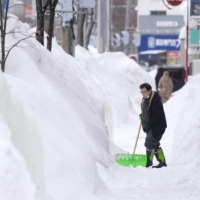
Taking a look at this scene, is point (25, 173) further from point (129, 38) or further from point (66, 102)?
point (129, 38)

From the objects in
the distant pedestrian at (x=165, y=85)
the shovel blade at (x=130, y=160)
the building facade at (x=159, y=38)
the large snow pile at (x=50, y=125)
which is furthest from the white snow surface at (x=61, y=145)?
the building facade at (x=159, y=38)

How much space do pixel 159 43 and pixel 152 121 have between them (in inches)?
2190

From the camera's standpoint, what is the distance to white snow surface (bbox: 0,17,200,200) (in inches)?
274

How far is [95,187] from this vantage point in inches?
336

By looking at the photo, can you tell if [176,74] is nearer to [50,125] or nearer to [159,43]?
[50,125]

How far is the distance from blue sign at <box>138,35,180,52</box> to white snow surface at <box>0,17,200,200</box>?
52.1 meters

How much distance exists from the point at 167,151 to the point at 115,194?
753cm

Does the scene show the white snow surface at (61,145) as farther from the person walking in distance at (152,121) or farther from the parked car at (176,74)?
the parked car at (176,74)

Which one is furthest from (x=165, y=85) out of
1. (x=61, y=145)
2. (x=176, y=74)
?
(x=61, y=145)

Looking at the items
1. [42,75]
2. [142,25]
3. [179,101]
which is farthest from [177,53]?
[42,75]

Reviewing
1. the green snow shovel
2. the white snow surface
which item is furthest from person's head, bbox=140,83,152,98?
the green snow shovel

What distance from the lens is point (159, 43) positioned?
224ft

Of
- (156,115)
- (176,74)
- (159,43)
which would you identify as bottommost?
(159,43)

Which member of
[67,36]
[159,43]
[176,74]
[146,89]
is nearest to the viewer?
[146,89]
